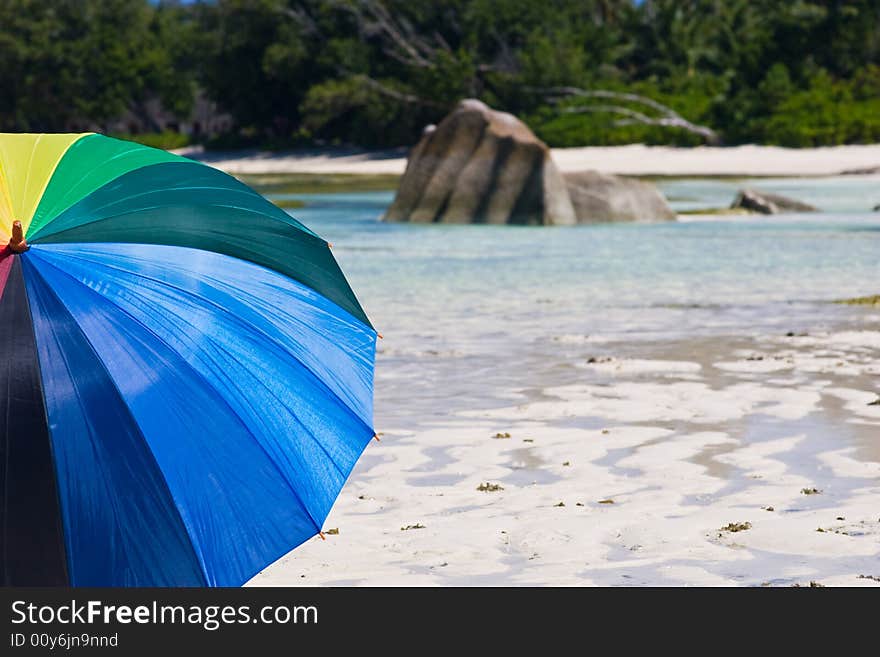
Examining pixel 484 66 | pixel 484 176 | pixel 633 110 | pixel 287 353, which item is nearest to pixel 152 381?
pixel 287 353

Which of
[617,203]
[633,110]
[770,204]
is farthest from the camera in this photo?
[633,110]

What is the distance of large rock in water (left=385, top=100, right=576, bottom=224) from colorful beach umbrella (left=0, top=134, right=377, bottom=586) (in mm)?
23070

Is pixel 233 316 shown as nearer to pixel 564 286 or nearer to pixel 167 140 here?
pixel 564 286

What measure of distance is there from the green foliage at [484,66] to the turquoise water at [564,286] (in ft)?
74.3

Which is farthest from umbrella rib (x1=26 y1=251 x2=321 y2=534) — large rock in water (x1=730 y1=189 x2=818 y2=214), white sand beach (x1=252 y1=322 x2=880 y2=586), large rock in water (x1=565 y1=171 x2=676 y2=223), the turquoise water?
large rock in water (x1=730 y1=189 x2=818 y2=214)

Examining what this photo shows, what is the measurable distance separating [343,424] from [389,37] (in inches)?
2437

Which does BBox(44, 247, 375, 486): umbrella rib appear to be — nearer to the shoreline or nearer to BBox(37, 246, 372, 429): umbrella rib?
BBox(37, 246, 372, 429): umbrella rib

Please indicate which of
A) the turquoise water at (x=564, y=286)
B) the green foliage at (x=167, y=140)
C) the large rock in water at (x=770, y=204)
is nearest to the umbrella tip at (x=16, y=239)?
the turquoise water at (x=564, y=286)

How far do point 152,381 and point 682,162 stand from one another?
44.2 m

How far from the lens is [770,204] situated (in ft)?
97.4

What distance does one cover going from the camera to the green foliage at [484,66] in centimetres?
5238

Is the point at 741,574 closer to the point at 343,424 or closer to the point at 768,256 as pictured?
the point at 343,424

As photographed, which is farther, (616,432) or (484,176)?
(484,176)

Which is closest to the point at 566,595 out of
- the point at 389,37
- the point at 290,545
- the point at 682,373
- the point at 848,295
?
the point at 290,545
